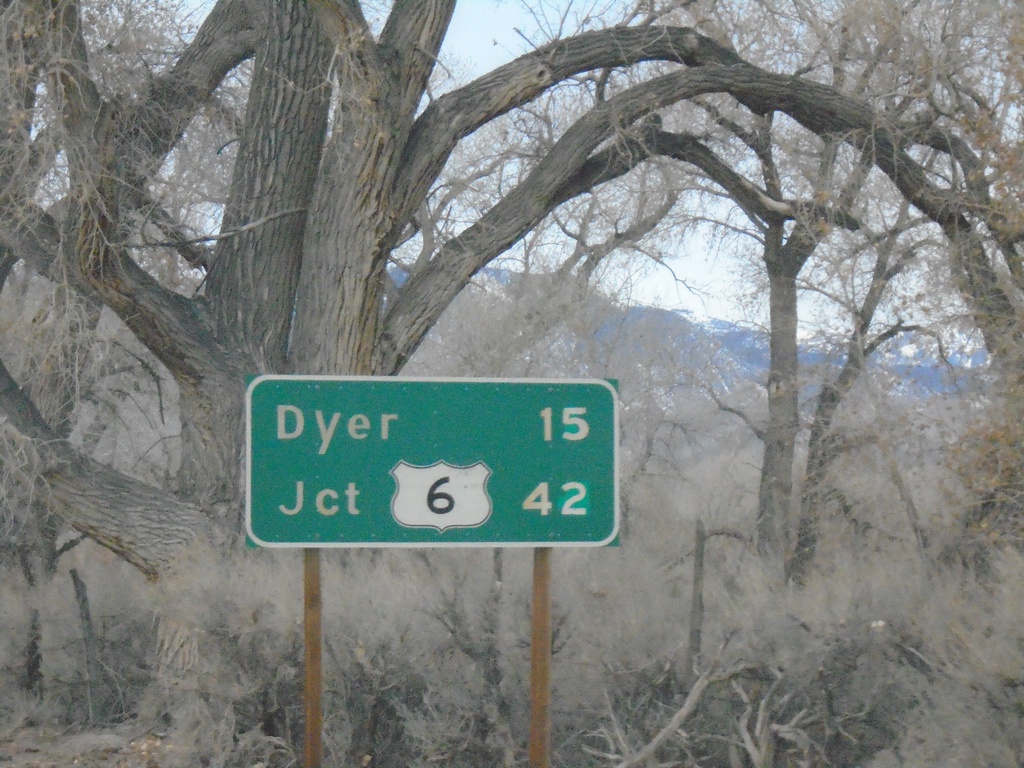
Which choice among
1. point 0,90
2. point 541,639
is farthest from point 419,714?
point 0,90

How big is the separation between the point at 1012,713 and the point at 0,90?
23.9ft

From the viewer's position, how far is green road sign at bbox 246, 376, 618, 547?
4.39 metres

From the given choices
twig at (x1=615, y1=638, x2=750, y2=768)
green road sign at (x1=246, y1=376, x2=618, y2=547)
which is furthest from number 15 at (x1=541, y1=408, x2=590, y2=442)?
twig at (x1=615, y1=638, x2=750, y2=768)

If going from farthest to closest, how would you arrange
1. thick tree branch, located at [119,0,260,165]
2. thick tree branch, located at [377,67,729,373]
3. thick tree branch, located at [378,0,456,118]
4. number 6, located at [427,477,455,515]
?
thick tree branch, located at [119,0,260,165], thick tree branch, located at [377,67,729,373], thick tree branch, located at [378,0,456,118], number 6, located at [427,477,455,515]

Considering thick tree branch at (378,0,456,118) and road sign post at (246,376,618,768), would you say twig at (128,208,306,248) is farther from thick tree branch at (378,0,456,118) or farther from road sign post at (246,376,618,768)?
road sign post at (246,376,618,768)

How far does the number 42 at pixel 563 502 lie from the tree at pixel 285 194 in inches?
183

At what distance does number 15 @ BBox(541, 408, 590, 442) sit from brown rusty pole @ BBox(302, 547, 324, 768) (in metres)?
1.03

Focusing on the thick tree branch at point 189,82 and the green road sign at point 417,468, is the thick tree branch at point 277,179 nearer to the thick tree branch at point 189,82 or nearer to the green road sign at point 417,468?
the thick tree branch at point 189,82

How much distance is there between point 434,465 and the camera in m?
4.43

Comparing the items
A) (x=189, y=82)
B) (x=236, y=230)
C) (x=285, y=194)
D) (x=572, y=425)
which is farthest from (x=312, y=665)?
(x=189, y=82)

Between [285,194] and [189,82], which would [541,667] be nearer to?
[285,194]

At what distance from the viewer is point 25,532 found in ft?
41.0

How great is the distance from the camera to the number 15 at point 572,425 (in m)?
4.43

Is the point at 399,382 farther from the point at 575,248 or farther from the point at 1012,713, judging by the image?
the point at 575,248
